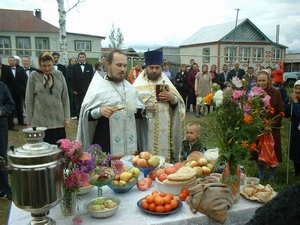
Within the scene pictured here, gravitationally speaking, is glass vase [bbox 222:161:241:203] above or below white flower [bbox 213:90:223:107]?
below

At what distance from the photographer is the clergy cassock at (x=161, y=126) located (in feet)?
12.9

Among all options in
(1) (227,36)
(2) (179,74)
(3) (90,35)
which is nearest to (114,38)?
(3) (90,35)

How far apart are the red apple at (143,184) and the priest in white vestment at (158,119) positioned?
1405 millimetres

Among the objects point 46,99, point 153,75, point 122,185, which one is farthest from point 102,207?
point 46,99

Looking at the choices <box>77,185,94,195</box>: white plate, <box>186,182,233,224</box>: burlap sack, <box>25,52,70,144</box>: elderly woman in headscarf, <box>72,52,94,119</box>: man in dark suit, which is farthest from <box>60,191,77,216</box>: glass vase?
<box>72,52,94,119</box>: man in dark suit

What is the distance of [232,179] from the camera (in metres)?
2.24

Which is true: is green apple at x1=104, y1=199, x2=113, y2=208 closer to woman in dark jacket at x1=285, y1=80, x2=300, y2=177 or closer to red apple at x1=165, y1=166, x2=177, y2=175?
red apple at x1=165, y1=166, x2=177, y2=175

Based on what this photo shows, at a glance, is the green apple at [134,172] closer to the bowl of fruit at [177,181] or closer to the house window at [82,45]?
the bowl of fruit at [177,181]

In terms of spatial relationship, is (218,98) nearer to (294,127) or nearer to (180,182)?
(180,182)

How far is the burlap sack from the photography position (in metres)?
1.95

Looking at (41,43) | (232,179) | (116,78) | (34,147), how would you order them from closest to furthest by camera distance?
(34,147), (232,179), (116,78), (41,43)

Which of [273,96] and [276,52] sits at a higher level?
[276,52]

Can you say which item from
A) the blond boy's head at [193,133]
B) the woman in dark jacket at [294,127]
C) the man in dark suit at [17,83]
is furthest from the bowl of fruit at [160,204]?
the man in dark suit at [17,83]

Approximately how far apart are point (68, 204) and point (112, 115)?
5.12ft
